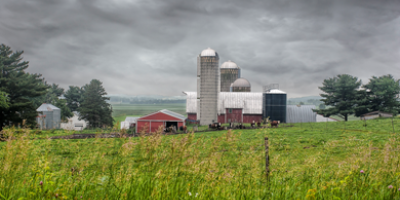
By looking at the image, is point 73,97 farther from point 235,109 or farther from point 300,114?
point 300,114

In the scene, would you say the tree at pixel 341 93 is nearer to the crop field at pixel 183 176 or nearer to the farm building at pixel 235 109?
the farm building at pixel 235 109

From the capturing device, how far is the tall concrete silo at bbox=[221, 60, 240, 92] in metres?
51.0

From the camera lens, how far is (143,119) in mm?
27312

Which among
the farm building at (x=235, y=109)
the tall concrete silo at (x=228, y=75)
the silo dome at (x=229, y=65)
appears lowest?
the farm building at (x=235, y=109)

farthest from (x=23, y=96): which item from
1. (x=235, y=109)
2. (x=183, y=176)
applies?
(x=235, y=109)

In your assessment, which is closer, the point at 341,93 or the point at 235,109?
the point at 341,93

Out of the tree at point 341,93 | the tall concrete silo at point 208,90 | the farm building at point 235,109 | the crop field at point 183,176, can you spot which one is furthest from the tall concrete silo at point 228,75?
the crop field at point 183,176

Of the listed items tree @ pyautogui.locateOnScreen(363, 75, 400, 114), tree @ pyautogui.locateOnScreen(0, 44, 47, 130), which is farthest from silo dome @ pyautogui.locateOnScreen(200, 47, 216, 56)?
tree @ pyautogui.locateOnScreen(0, 44, 47, 130)

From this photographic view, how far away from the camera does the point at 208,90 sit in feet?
116

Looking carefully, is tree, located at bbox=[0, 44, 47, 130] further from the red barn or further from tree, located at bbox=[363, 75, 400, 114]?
tree, located at bbox=[363, 75, 400, 114]

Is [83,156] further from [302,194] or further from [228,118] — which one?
[228,118]

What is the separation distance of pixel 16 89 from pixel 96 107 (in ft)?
38.5

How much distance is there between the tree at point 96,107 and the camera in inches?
1283

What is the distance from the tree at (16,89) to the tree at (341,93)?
34458mm
